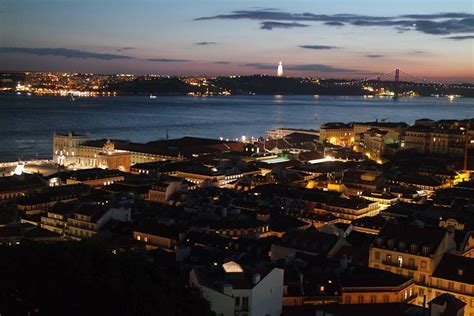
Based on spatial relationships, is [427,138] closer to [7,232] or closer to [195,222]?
[195,222]

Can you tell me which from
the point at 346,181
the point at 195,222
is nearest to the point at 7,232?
the point at 195,222

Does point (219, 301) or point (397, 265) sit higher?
point (219, 301)

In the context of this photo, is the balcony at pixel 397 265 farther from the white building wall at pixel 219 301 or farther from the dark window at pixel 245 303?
the white building wall at pixel 219 301

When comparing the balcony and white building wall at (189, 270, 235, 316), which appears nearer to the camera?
white building wall at (189, 270, 235, 316)

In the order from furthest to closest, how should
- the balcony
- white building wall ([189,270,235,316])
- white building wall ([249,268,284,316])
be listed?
the balcony < white building wall ([249,268,284,316]) < white building wall ([189,270,235,316])

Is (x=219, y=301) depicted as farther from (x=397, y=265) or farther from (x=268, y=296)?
(x=397, y=265)

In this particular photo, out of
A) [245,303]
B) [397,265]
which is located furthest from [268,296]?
[397,265]

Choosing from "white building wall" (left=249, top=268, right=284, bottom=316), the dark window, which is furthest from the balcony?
the dark window

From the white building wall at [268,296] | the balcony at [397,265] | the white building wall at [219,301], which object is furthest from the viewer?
→ the balcony at [397,265]

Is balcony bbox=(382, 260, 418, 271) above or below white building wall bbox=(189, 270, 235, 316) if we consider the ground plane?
below

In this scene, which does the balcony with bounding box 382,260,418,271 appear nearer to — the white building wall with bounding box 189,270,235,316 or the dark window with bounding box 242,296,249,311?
the dark window with bounding box 242,296,249,311

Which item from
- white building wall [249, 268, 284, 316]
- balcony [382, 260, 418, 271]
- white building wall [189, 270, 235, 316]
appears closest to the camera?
white building wall [189, 270, 235, 316]

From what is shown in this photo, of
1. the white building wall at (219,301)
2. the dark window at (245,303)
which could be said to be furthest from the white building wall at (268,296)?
the white building wall at (219,301)

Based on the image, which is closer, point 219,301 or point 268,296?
point 219,301
